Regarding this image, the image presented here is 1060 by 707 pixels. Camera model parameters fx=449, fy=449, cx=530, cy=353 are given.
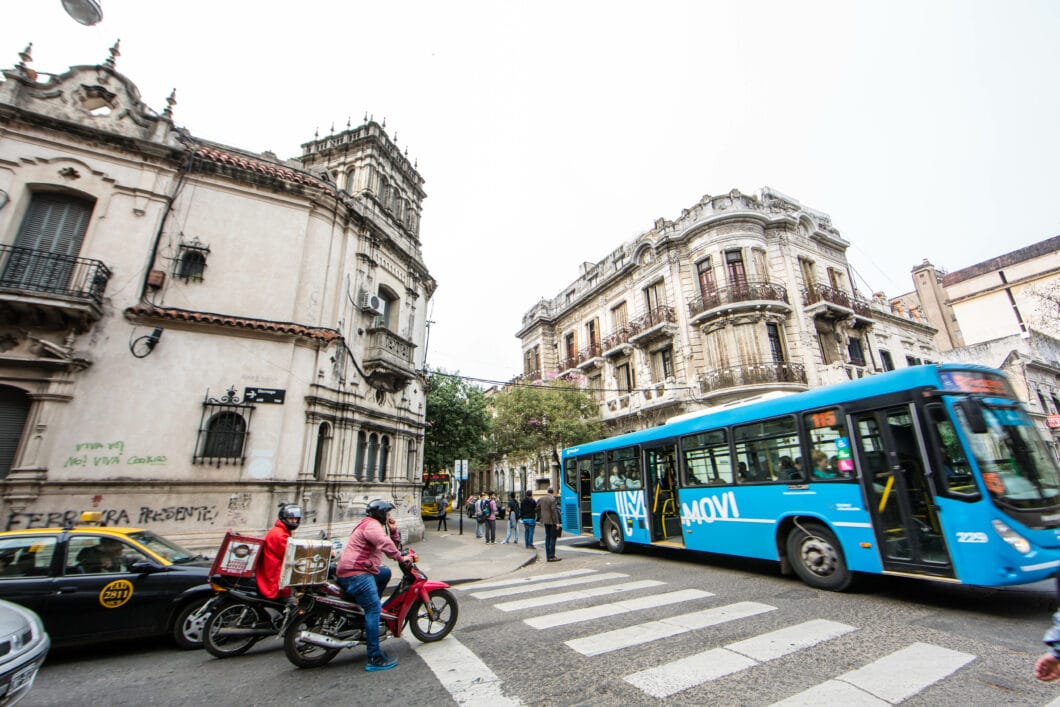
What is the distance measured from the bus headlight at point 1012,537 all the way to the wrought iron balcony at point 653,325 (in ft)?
59.6

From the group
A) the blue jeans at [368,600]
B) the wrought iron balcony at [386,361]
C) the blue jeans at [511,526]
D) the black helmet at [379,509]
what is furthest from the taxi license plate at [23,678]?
the blue jeans at [511,526]

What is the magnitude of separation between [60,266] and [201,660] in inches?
416

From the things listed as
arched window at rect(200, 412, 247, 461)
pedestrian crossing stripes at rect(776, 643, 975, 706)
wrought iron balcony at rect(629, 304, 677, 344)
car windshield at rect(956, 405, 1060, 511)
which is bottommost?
pedestrian crossing stripes at rect(776, 643, 975, 706)

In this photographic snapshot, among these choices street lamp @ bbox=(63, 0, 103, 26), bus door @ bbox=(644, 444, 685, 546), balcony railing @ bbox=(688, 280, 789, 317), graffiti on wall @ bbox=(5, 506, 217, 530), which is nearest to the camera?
street lamp @ bbox=(63, 0, 103, 26)

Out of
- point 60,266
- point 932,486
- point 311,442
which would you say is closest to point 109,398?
point 60,266

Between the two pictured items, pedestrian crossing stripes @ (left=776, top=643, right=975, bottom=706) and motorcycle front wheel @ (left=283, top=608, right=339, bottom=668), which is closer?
pedestrian crossing stripes @ (left=776, top=643, right=975, bottom=706)

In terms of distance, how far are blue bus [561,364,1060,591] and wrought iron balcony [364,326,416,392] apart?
9.53 m

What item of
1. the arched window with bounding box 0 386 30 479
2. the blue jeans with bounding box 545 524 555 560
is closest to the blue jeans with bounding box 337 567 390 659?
the blue jeans with bounding box 545 524 555 560

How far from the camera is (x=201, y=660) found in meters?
5.05

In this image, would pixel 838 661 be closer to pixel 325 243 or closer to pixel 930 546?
pixel 930 546

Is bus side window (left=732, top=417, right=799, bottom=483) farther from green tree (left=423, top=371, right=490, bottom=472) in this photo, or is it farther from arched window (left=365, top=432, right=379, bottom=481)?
green tree (left=423, top=371, right=490, bottom=472)

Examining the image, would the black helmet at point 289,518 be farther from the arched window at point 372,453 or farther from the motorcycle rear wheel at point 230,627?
the arched window at point 372,453

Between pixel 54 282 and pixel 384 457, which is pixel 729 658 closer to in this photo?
pixel 384 457

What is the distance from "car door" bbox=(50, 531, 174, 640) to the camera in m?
4.98
